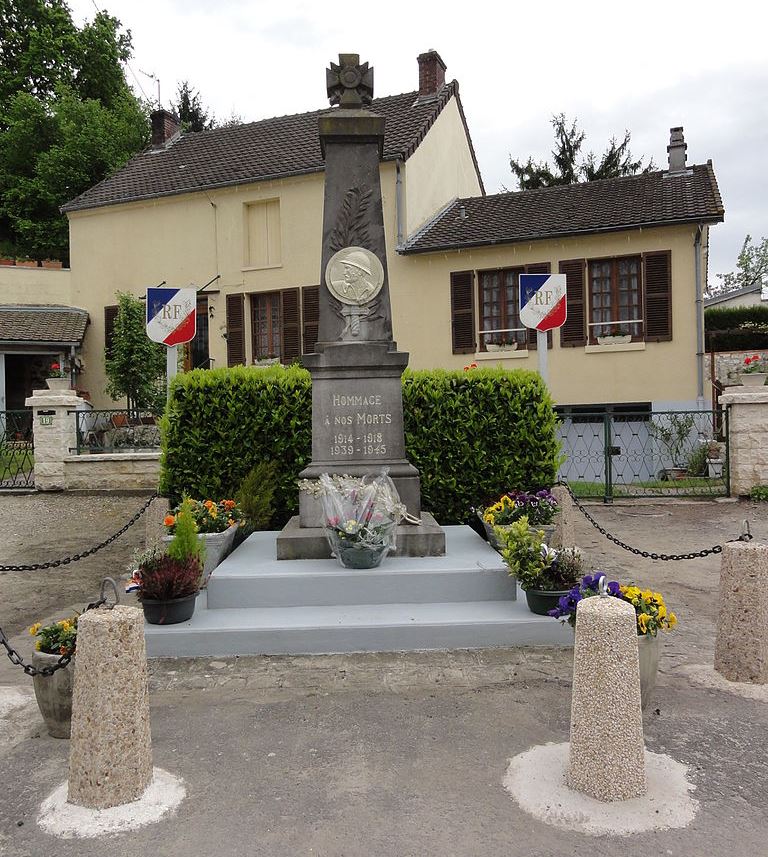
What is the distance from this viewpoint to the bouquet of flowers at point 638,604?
423 cm

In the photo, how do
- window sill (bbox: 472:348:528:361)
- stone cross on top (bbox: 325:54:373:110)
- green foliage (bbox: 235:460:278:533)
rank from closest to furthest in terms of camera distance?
stone cross on top (bbox: 325:54:373:110)
green foliage (bbox: 235:460:278:533)
window sill (bbox: 472:348:528:361)

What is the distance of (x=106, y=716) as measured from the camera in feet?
10.4

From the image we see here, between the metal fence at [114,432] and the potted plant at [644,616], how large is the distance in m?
11.0

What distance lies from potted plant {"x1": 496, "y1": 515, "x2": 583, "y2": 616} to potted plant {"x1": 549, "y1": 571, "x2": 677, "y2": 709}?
2.54 ft

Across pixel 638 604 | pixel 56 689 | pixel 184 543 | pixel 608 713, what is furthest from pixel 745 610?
pixel 56 689

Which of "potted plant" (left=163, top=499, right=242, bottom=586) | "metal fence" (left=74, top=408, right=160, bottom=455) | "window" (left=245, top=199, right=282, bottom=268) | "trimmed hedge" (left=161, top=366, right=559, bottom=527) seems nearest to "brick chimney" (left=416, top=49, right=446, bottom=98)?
"window" (left=245, top=199, right=282, bottom=268)

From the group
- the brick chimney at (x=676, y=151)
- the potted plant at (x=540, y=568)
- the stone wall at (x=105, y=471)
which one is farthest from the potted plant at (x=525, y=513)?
the brick chimney at (x=676, y=151)

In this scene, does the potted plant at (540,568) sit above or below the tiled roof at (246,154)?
below

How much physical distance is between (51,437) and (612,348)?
12.2 meters

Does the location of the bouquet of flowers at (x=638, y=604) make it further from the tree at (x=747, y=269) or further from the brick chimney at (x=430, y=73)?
the tree at (x=747, y=269)

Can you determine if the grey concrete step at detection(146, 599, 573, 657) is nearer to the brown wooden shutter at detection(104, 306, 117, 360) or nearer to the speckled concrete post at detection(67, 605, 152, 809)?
the speckled concrete post at detection(67, 605, 152, 809)

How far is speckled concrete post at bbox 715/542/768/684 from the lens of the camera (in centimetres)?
443

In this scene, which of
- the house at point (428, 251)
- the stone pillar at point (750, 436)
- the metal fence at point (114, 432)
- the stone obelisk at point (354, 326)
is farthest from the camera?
the house at point (428, 251)

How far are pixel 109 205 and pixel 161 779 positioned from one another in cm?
2094
